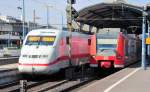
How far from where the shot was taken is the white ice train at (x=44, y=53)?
24.8 meters

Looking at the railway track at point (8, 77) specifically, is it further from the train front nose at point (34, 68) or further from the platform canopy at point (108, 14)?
the platform canopy at point (108, 14)

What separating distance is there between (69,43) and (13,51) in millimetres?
41137

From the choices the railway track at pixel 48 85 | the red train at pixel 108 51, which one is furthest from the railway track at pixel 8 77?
the red train at pixel 108 51

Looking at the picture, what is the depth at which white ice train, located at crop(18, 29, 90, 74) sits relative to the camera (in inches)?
976

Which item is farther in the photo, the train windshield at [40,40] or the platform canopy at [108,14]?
the platform canopy at [108,14]

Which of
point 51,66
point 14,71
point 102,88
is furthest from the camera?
point 14,71

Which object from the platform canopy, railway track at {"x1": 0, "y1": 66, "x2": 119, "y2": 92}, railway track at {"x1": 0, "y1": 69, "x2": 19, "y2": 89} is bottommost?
railway track at {"x1": 0, "y1": 66, "x2": 119, "y2": 92}

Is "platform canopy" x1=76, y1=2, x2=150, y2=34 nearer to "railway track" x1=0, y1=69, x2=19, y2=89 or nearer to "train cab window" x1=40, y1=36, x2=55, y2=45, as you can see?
"train cab window" x1=40, y1=36, x2=55, y2=45

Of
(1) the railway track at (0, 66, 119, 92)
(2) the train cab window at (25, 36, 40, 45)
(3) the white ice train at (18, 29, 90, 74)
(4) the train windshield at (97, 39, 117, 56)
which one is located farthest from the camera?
(4) the train windshield at (97, 39, 117, 56)

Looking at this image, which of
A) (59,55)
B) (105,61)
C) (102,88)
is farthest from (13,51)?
(102,88)

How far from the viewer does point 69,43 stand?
94.5 ft

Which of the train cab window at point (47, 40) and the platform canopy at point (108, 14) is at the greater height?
the platform canopy at point (108, 14)

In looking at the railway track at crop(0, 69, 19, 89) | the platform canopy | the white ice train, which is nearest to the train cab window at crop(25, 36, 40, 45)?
the white ice train

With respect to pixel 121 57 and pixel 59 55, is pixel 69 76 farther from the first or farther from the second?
pixel 121 57
